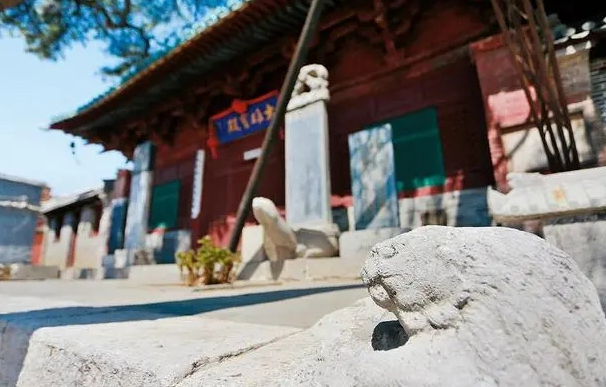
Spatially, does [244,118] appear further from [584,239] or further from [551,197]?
[584,239]

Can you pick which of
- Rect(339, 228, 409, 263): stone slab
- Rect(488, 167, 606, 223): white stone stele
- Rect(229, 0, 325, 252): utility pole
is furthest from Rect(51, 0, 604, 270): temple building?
Rect(488, 167, 606, 223): white stone stele

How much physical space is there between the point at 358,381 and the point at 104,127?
417 inches

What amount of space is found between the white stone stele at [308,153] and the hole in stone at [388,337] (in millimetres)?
3809

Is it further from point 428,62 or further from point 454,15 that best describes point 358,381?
point 454,15

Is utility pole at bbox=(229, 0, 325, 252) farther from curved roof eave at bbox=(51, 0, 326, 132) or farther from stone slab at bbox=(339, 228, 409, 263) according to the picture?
curved roof eave at bbox=(51, 0, 326, 132)

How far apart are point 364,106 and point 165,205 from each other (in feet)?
19.0

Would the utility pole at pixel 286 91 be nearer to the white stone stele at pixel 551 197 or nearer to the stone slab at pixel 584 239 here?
the white stone stele at pixel 551 197

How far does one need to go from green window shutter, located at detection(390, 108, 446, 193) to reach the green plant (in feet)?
9.39

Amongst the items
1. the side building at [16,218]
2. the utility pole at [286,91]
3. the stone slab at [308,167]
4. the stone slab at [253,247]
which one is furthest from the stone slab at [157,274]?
the side building at [16,218]

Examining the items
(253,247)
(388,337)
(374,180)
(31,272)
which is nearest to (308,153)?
(374,180)

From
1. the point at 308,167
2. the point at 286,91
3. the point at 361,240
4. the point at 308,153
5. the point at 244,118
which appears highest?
the point at 244,118

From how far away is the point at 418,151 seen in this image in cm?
520

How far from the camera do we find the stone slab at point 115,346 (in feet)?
2.51

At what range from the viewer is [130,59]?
9.99 meters
